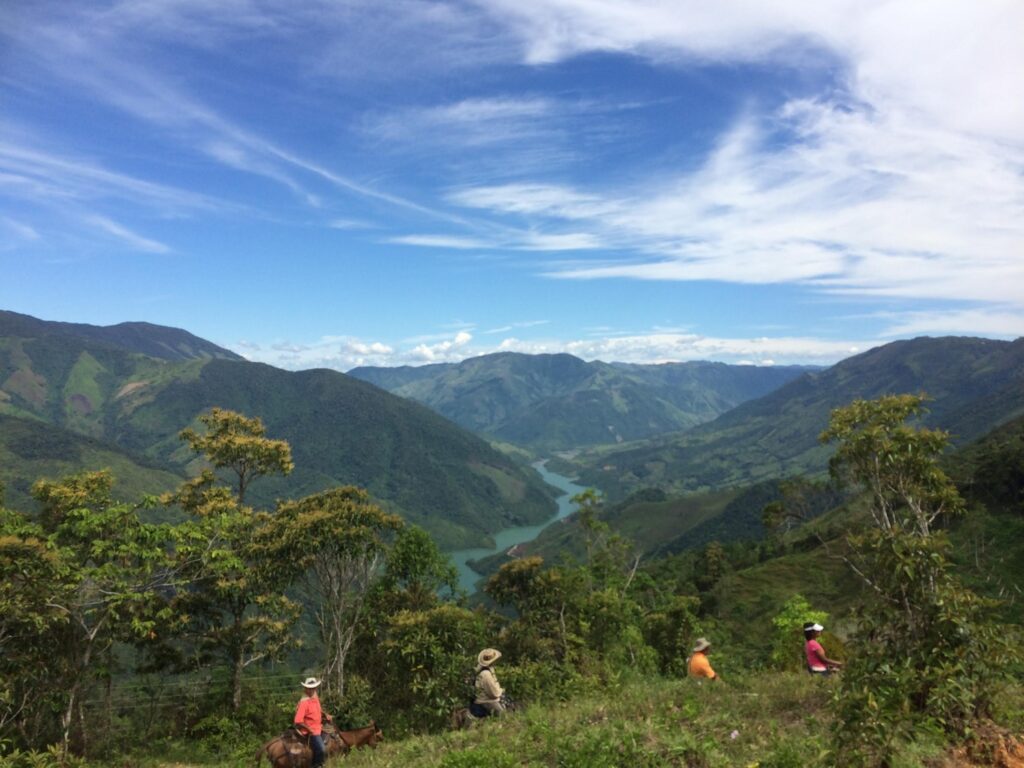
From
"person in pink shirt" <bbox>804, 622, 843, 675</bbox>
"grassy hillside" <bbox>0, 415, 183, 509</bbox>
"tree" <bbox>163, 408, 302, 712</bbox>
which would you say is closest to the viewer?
"person in pink shirt" <bbox>804, 622, 843, 675</bbox>

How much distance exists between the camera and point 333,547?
2147 centimetres

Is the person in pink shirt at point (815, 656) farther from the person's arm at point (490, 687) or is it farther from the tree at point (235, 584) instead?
the tree at point (235, 584)

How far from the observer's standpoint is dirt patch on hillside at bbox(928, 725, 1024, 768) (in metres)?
7.25

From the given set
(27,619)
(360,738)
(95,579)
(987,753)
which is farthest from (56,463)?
(987,753)

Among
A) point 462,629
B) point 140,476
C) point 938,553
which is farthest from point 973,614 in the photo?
point 140,476

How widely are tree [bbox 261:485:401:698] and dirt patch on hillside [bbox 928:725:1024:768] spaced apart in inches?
710

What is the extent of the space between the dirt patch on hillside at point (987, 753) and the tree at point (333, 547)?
18047 millimetres

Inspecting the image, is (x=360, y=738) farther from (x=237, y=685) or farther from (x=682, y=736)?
(x=237, y=685)

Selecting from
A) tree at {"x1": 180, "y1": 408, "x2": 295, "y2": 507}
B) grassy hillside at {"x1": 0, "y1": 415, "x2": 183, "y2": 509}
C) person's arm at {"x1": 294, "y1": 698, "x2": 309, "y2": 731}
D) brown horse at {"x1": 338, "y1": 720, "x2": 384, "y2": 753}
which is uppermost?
tree at {"x1": 180, "y1": 408, "x2": 295, "y2": 507}

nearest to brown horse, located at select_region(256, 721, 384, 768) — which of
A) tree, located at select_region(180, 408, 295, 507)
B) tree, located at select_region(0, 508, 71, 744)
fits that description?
tree, located at select_region(0, 508, 71, 744)

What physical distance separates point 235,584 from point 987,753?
2072cm

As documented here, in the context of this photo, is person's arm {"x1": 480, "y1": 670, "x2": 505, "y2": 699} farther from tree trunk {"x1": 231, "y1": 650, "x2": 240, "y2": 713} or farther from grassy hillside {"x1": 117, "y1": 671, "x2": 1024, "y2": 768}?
tree trunk {"x1": 231, "y1": 650, "x2": 240, "y2": 713}

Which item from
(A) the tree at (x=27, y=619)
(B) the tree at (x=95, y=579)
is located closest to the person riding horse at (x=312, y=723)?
(B) the tree at (x=95, y=579)

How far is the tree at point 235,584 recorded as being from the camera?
2052 cm
